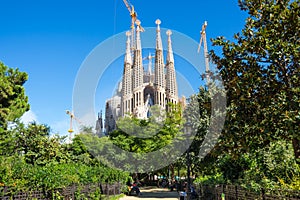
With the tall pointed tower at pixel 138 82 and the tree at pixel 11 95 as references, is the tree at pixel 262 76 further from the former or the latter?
the tall pointed tower at pixel 138 82

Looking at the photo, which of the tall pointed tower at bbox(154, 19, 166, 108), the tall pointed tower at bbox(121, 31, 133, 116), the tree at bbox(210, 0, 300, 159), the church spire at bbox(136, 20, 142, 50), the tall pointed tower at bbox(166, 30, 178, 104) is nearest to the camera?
the tree at bbox(210, 0, 300, 159)

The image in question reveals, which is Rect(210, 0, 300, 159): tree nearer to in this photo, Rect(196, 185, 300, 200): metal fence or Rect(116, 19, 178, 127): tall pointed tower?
Rect(196, 185, 300, 200): metal fence

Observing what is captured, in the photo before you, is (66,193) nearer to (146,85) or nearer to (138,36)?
(146,85)

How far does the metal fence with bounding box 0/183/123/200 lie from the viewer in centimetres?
774

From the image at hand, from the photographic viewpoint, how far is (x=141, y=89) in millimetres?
76250

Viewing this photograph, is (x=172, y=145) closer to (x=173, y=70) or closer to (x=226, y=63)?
(x=226, y=63)

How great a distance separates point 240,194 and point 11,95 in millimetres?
18591

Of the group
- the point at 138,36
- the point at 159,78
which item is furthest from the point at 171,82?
the point at 138,36

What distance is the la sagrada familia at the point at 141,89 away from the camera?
249ft

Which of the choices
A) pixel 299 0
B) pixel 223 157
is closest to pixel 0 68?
pixel 223 157

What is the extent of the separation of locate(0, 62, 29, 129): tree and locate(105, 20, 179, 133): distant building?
163ft

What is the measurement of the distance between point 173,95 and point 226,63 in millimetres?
71966

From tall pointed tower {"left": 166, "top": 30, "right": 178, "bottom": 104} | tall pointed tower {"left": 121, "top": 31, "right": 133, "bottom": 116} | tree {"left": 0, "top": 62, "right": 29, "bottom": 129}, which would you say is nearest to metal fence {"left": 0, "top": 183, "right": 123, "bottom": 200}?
tree {"left": 0, "top": 62, "right": 29, "bottom": 129}

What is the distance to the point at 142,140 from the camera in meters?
30.0
